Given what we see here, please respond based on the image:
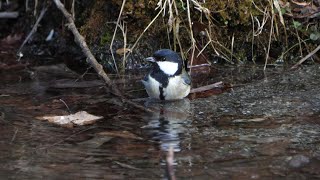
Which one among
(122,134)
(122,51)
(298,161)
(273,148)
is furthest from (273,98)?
(122,51)

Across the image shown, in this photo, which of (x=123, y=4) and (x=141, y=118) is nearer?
(x=141, y=118)

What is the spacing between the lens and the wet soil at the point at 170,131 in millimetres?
3455

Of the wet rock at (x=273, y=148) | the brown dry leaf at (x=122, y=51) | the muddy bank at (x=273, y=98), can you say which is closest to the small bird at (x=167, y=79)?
the muddy bank at (x=273, y=98)

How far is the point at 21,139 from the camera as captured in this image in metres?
4.08

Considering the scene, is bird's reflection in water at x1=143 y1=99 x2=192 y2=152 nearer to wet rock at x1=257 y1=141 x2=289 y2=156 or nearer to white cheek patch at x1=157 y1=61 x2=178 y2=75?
white cheek patch at x1=157 y1=61 x2=178 y2=75

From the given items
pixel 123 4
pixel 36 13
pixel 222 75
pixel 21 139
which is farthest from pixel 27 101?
pixel 36 13

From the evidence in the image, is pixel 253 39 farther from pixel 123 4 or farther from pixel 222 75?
pixel 123 4

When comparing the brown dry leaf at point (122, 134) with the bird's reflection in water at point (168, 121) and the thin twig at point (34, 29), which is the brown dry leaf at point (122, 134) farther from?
the thin twig at point (34, 29)

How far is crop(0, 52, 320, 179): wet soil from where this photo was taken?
346 cm

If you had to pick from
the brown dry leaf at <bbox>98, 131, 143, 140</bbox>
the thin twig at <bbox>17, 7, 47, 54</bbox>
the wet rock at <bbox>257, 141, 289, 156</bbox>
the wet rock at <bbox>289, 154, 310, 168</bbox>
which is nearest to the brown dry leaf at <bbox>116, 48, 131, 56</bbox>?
the thin twig at <bbox>17, 7, 47, 54</bbox>

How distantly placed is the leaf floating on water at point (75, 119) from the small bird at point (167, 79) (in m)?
0.72

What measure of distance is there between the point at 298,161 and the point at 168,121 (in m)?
1.29

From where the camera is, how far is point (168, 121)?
4512 millimetres

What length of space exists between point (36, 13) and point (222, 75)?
8.35 feet
